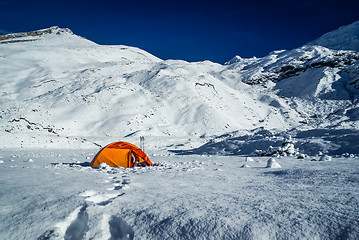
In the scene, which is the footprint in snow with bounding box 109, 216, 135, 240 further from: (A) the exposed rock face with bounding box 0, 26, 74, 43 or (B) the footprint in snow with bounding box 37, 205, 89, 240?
(A) the exposed rock face with bounding box 0, 26, 74, 43

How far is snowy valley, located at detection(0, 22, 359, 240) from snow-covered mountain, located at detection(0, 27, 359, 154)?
22cm

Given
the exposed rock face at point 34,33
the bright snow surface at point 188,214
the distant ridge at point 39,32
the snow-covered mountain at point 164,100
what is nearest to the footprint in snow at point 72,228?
the bright snow surface at point 188,214

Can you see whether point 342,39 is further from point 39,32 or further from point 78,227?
point 39,32

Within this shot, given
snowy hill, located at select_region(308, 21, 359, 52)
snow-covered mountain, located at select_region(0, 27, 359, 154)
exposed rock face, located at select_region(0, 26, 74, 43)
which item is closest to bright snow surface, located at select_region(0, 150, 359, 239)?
snow-covered mountain, located at select_region(0, 27, 359, 154)

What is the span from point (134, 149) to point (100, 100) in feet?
74.7

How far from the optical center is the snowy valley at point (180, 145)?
2.23 meters

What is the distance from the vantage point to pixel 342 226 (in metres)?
1.81

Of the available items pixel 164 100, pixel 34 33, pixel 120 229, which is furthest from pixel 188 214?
pixel 34 33

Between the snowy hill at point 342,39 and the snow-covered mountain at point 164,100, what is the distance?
1027 inches

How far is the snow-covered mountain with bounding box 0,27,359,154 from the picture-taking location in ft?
74.1

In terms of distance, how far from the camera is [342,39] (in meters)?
74.0

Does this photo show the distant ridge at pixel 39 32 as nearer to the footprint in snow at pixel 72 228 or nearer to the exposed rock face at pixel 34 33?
the exposed rock face at pixel 34 33

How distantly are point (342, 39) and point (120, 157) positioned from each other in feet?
314

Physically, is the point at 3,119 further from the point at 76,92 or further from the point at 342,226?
the point at 342,226
